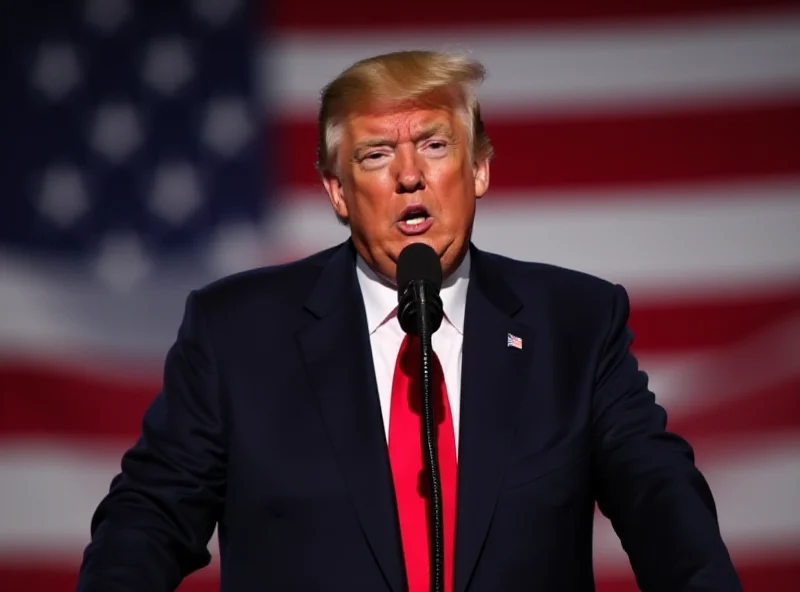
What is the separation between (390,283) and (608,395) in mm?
313

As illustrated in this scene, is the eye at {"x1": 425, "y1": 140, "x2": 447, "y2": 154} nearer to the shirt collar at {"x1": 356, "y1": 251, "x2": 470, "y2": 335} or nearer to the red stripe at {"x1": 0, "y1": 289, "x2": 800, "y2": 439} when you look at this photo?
the shirt collar at {"x1": 356, "y1": 251, "x2": 470, "y2": 335}

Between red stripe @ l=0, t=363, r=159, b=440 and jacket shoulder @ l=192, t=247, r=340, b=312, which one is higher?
red stripe @ l=0, t=363, r=159, b=440

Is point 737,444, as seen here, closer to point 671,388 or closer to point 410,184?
point 671,388

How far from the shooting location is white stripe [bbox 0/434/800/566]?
9.77 feet

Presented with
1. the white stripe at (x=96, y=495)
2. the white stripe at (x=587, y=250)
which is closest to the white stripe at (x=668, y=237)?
the white stripe at (x=587, y=250)

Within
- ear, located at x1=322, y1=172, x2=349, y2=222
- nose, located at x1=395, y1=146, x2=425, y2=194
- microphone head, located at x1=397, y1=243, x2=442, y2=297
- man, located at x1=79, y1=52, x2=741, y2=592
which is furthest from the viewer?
ear, located at x1=322, y1=172, x2=349, y2=222

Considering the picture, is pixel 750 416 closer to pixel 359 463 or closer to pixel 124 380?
pixel 124 380

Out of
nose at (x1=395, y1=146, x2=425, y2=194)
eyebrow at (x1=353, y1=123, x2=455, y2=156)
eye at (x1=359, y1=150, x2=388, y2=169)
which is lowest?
nose at (x1=395, y1=146, x2=425, y2=194)

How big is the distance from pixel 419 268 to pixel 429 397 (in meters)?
0.17

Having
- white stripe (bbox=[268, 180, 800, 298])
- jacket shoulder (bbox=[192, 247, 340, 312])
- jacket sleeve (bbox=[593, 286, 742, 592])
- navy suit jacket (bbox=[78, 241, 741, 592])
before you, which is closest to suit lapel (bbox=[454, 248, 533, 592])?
navy suit jacket (bbox=[78, 241, 741, 592])

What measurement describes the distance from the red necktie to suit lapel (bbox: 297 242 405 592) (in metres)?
0.03

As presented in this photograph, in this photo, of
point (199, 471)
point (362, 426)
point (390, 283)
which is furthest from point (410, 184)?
point (199, 471)

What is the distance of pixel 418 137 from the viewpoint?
1.63 m

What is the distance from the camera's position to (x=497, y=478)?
5.05ft
